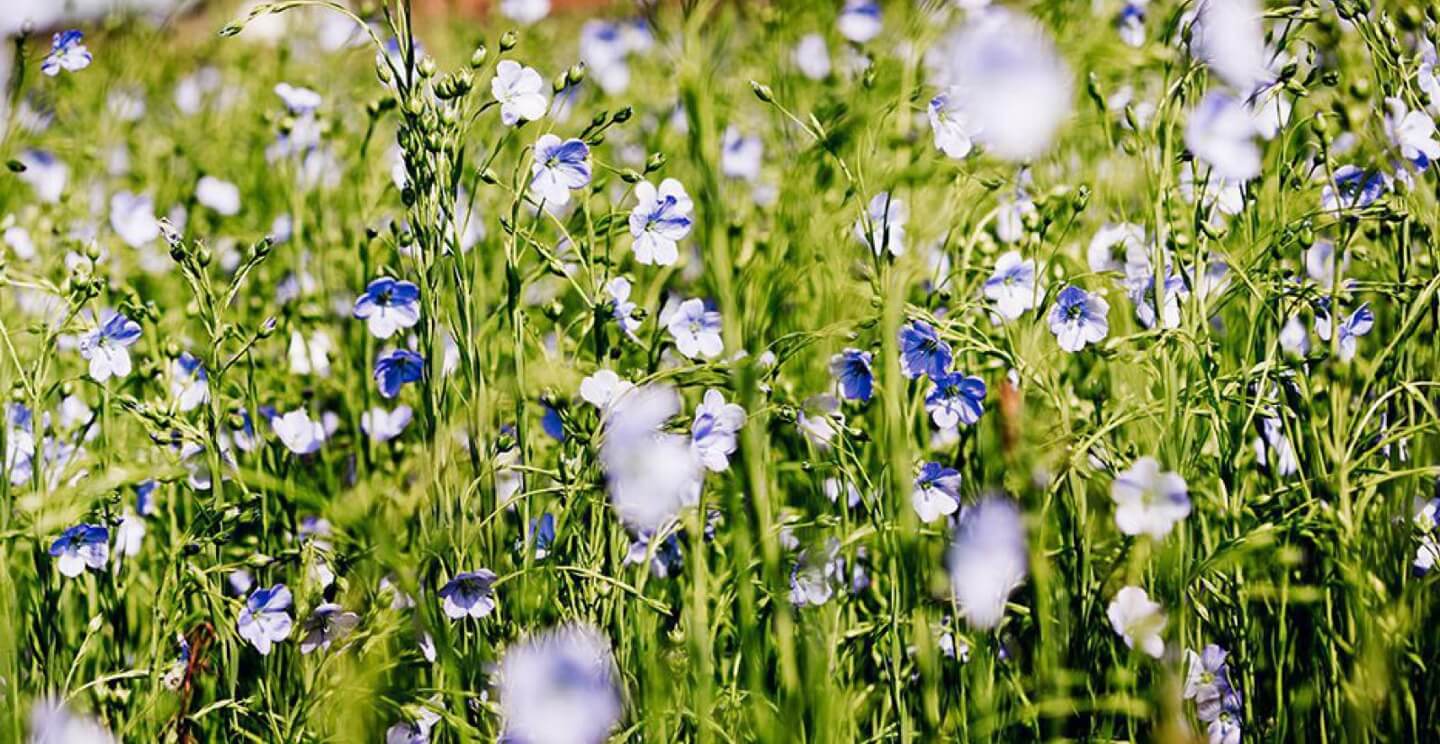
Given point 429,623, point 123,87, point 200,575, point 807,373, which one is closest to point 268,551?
point 200,575

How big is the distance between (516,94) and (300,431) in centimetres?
64

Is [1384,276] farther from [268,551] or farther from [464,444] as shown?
[268,551]

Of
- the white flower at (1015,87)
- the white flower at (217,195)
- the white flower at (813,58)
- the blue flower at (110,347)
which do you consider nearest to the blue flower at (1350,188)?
the white flower at (1015,87)

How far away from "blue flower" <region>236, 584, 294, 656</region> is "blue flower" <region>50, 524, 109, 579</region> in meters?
0.21

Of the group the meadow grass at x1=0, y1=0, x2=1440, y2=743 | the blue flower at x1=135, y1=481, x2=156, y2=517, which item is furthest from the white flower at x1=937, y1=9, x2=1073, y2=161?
the blue flower at x1=135, y1=481, x2=156, y2=517

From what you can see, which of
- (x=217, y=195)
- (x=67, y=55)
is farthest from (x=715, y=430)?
(x=217, y=195)

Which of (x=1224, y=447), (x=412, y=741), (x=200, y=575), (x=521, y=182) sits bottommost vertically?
(x=412, y=741)

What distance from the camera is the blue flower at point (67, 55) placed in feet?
5.88

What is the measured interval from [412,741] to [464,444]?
1.55 ft

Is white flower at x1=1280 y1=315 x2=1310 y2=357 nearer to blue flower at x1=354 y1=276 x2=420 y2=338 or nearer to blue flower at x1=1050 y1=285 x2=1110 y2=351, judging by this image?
blue flower at x1=1050 y1=285 x2=1110 y2=351

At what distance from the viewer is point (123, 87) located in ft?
9.28

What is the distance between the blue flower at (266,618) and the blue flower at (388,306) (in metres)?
0.33

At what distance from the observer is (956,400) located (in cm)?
148

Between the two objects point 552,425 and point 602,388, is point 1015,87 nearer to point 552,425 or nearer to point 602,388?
point 602,388
